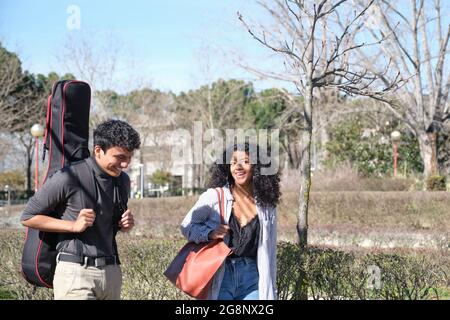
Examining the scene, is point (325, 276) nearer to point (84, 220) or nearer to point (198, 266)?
point (198, 266)

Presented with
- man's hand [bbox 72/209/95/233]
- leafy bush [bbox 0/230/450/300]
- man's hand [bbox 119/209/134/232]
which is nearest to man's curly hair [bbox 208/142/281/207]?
man's hand [bbox 119/209/134/232]

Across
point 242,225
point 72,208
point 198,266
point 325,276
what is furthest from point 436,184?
point 72,208

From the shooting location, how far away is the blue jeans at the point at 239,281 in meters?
3.69

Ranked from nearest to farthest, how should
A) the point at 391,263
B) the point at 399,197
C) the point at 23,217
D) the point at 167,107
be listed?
the point at 23,217, the point at 391,263, the point at 399,197, the point at 167,107

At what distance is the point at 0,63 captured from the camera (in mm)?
30188

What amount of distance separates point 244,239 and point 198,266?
0.29 meters

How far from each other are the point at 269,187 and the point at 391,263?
144 cm

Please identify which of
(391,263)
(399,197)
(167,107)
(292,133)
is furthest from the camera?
(167,107)

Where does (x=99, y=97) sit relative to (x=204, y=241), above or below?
above

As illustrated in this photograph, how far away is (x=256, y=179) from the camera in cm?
392

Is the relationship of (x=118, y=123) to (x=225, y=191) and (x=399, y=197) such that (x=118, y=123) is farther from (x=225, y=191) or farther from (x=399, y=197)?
(x=399, y=197)

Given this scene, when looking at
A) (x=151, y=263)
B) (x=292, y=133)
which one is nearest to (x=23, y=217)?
(x=151, y=263)

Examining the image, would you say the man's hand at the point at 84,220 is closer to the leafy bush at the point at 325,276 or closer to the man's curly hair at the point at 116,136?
the man's curly hair at the point at 116,136

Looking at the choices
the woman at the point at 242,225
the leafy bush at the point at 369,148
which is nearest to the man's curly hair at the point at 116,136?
the woman at the point at 242,225
